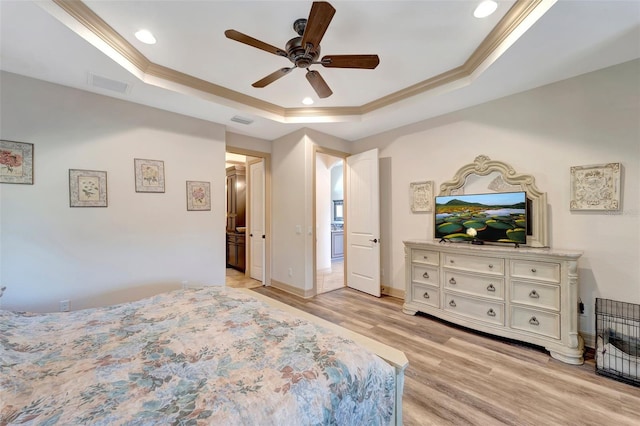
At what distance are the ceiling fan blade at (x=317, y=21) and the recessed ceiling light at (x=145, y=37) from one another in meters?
1.40

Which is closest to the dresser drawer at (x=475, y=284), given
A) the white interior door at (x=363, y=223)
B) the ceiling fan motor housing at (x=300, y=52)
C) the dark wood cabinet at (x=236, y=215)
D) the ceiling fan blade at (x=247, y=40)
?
the white interior door at (x=363, y=223)

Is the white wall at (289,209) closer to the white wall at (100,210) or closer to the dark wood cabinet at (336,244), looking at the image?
the white wall at (100,210)

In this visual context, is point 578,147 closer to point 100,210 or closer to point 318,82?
point 318,82

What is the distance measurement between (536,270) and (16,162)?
5.07 m

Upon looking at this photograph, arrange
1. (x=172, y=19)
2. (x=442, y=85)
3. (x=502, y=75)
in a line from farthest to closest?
(x=442, y=85) → (x=502, y=75) → (x=172, y=19)

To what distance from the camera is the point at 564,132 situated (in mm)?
2568

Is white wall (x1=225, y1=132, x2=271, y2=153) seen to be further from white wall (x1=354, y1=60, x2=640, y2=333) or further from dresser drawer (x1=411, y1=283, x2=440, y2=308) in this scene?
dresser drawer (x1=411, y1=283, x2=440, y2=308)

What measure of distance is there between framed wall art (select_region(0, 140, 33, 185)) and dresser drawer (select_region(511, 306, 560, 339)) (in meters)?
4.96

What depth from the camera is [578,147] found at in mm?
2496

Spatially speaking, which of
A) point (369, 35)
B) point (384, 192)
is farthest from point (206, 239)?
point (369, 35)

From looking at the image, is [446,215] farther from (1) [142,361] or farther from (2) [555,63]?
(1) [142,361]

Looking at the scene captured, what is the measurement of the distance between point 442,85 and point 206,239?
367 centimetres

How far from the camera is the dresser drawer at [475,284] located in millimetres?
2604

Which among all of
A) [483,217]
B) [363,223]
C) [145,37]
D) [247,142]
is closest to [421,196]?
[483,217]
